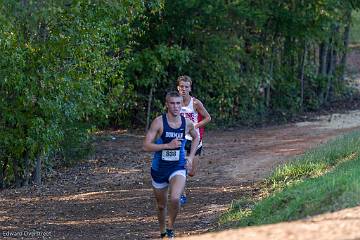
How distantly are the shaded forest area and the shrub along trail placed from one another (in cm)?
82

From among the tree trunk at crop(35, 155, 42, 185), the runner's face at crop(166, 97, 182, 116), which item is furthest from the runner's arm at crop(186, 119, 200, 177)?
the tree trunk at crop(35, 155, 42, 185)

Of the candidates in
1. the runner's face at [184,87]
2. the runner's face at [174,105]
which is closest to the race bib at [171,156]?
the runner's face at [174,105]

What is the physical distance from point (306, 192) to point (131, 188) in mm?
5766

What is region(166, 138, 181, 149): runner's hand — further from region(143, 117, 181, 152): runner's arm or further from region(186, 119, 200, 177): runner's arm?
region(186, 119, 200, 177): runner's arm

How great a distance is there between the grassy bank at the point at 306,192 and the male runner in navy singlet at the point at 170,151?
3.48 feet

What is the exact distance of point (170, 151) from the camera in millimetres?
10242

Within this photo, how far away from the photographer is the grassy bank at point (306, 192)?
373 inches

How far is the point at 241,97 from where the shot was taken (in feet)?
82.1

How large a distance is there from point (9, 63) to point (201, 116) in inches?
147

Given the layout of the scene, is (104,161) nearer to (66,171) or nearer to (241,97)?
(66,171)

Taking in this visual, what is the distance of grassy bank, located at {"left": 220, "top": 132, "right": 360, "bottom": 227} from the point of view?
9469 mm

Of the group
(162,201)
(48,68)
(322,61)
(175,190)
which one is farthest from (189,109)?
(322,61)

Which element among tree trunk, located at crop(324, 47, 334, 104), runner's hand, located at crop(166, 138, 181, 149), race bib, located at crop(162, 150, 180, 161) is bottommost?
tree trunk, located at crop(324, 47, 334, 104)

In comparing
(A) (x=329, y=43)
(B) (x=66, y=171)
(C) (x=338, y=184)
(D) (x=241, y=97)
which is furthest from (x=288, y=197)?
(A) (x=329, y=43)
